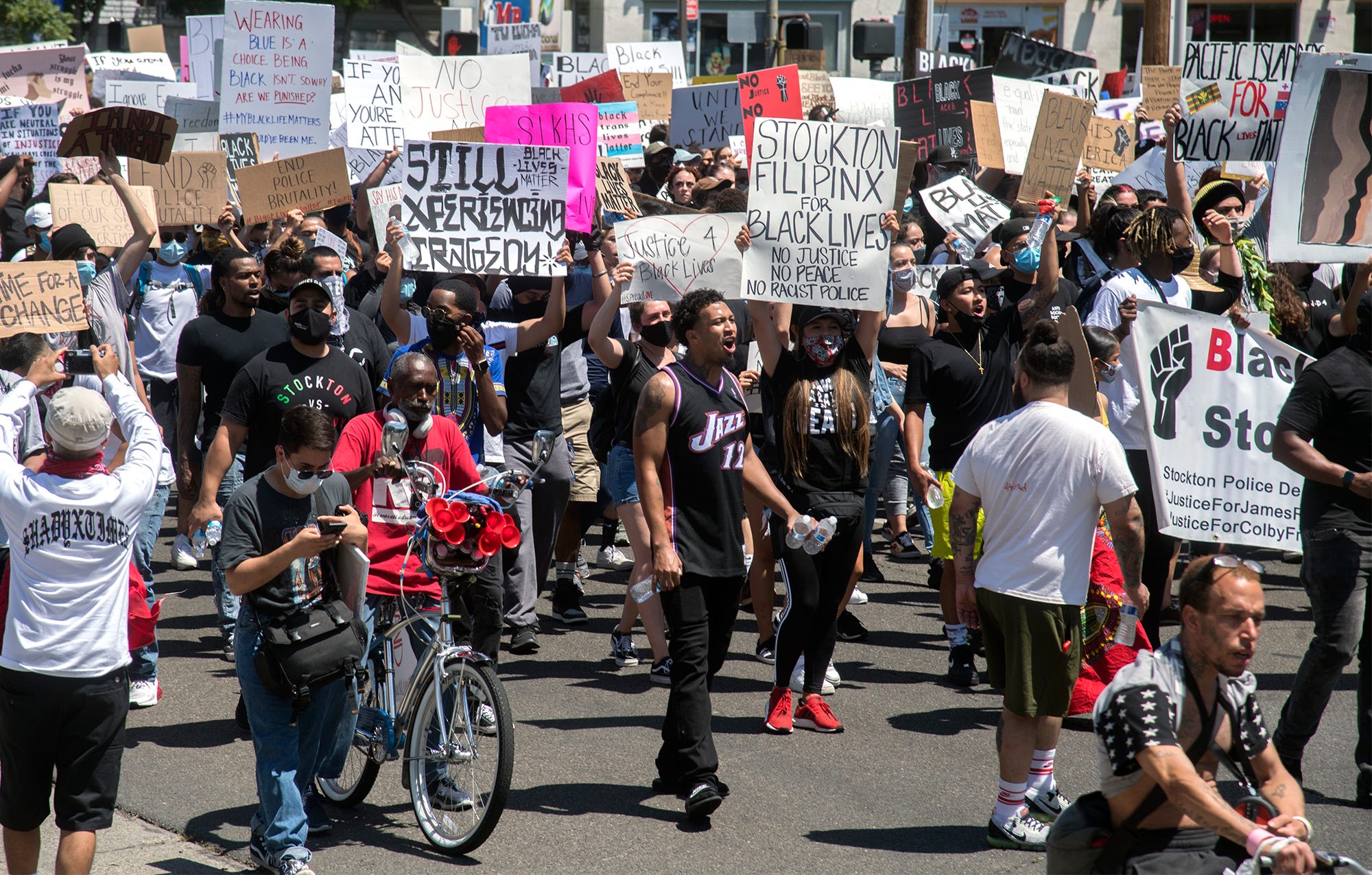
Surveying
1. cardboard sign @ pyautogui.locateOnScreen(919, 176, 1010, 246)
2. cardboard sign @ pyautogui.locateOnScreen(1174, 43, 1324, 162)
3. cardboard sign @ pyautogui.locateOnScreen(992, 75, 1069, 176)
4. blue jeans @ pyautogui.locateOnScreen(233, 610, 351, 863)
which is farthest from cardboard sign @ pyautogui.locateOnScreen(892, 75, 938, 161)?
blue jeans @ pyautogui.locateOnScreen(233, 610, 351, 863)

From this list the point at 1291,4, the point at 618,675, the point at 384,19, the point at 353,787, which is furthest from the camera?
the point at 384,19

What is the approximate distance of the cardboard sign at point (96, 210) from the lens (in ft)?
29.4

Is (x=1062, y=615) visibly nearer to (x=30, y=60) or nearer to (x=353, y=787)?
(x=353, y=787)

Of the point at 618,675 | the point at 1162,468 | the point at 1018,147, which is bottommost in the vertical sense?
the point at 618,675

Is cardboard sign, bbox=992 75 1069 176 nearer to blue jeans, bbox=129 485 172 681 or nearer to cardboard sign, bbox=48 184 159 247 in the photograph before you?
cardboard sign, bbox=48 184 159 247

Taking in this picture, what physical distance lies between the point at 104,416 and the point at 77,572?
0.48m

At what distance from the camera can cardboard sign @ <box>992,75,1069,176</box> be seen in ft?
43.3

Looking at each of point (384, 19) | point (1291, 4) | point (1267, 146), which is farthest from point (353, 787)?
point (384, 19)

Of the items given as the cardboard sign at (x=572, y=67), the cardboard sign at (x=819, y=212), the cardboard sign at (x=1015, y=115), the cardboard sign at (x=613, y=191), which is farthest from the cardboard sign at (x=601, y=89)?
A: the cardboard sign at (x=819, y=212)

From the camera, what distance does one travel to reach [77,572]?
13.9 ft

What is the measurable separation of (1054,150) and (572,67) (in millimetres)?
9918

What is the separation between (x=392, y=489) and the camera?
18.2 feet

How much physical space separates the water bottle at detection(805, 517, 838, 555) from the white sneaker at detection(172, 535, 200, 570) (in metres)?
5.08

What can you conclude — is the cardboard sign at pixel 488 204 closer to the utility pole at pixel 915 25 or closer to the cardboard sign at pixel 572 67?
the cardboard sign at pixel 572 67
